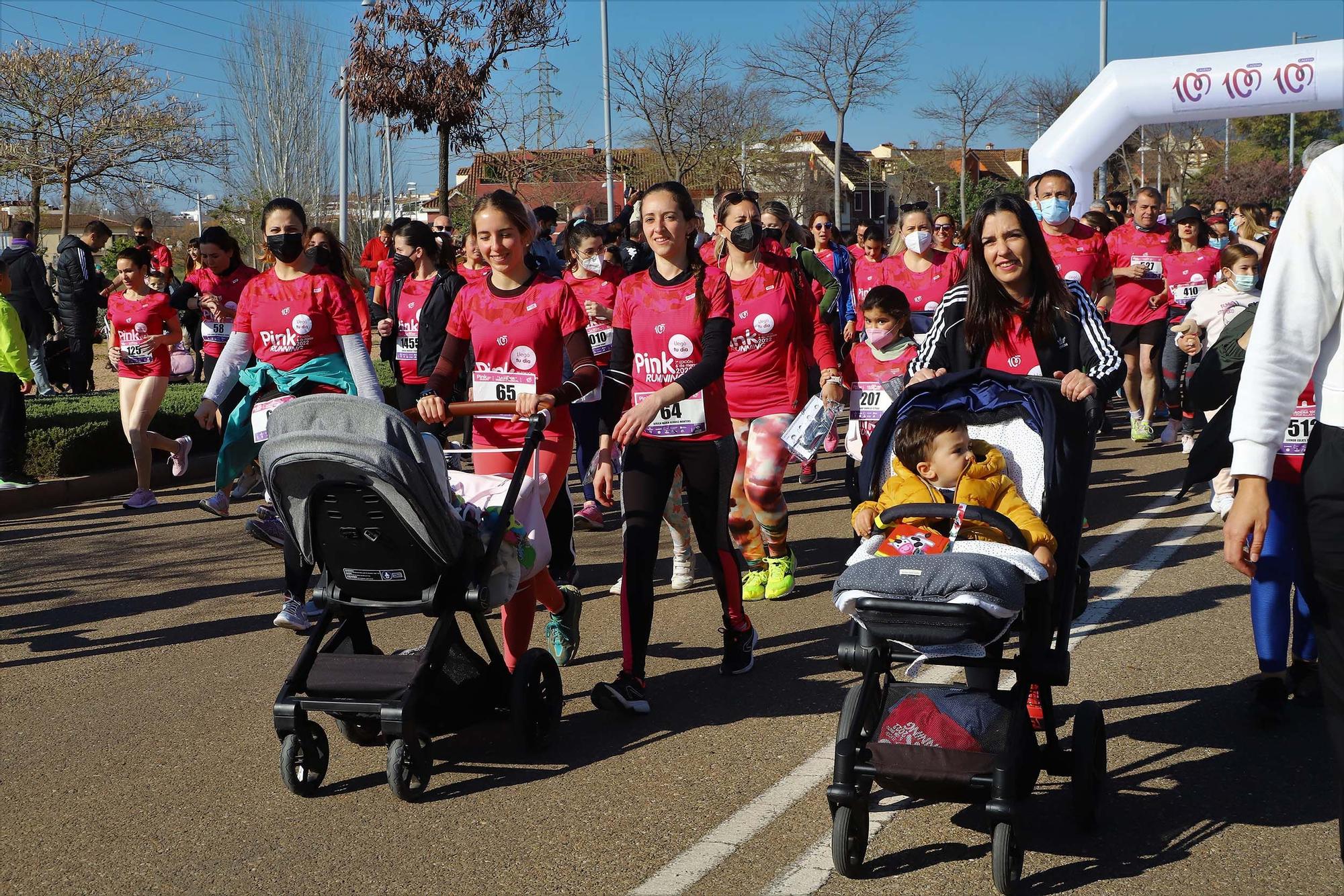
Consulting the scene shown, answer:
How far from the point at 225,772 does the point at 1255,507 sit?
11.6 feet

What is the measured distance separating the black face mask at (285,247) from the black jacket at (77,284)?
11417mm

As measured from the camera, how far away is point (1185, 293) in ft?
41.4

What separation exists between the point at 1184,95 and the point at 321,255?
1286cm

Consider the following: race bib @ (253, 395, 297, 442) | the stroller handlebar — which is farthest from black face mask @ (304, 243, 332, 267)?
the stroller handlebar

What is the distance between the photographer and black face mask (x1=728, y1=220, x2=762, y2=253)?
24.2 ft

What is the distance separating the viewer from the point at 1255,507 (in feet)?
9.94

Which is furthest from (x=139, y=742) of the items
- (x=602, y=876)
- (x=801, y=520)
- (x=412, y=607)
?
(x=801, y=520)

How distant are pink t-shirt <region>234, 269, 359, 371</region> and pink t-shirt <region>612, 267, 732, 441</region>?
1633mm

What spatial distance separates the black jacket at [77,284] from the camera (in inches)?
677

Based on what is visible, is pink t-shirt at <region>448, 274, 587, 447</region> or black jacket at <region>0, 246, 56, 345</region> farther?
black jacket at <region>0, 246, 56, 345</region>

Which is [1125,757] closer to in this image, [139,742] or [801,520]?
[139,742]

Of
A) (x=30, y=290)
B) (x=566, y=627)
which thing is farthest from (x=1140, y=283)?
(x=30, y=290)

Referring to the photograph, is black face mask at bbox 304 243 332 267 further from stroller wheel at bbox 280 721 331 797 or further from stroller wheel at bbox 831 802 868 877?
stroller wheel at bbox 831 802 868 877

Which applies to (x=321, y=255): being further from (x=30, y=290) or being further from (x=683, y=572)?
(x=30, y=290)
